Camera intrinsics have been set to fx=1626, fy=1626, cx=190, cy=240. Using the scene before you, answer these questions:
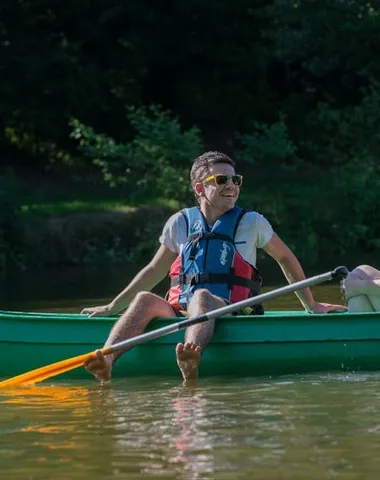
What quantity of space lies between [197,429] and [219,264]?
2066 millimetres

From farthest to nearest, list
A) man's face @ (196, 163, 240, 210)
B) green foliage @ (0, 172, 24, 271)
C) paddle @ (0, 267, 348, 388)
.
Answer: green foliage @ (0, 172, 24, 271) < man's face @ (196, 163, 240, 210) < paddle @ (0, 267, 348, 388)

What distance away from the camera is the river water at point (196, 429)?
21.7 feet

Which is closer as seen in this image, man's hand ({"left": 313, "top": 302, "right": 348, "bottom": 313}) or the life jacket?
the life jacket

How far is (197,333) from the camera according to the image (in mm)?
9203

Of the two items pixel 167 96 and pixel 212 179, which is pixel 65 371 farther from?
pixel 167 96

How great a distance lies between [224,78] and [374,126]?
2698mm

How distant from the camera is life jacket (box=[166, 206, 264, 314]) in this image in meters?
9.47

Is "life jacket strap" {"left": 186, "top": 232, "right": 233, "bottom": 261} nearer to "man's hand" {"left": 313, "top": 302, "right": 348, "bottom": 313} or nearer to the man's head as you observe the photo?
the man's head

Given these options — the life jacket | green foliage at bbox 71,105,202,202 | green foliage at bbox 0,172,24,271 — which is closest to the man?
the life jacket

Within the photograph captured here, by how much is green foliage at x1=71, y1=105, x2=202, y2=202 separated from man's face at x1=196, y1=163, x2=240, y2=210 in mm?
13625

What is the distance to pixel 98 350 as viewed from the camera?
9117 mm

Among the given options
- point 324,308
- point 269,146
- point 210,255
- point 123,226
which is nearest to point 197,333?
point 210,255

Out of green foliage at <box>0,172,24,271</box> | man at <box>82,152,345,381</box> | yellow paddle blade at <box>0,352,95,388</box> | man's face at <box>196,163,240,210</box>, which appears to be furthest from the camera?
green foliage at <box>0,172,24,271</box>

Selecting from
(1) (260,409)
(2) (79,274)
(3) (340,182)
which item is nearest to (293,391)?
(1) (260,409)
